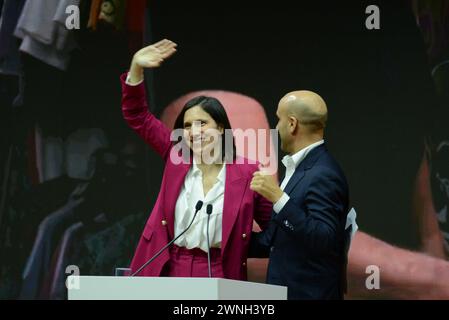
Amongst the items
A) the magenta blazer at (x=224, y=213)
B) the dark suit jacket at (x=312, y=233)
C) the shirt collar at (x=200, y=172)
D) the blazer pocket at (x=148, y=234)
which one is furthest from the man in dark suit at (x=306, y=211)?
the blazer pocket at (x=148, y=234)

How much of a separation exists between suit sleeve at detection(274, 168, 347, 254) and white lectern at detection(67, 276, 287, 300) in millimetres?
337

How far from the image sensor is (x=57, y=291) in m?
7.29

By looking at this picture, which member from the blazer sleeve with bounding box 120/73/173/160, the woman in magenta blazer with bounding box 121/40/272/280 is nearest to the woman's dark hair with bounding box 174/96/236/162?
the woman in magenta blazer with bounding box 121/40/272/280

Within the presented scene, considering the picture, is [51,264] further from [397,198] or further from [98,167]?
[397,198]

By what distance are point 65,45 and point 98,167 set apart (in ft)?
3.12

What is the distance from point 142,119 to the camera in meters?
4.56

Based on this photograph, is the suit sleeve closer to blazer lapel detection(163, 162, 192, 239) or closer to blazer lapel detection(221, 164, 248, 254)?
blazer lapel detection(221, 164, 248, 254)

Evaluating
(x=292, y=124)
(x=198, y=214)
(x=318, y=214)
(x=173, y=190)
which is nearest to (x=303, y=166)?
(x=292, y=124)

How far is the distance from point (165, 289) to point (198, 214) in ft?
2.92

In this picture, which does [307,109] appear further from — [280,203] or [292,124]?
[280,203]

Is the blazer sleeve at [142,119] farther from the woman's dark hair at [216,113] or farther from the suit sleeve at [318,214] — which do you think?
the suit sleeve at [318,214]

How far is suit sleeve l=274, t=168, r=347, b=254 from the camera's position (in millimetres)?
3850

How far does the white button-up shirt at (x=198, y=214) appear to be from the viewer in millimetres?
4258
